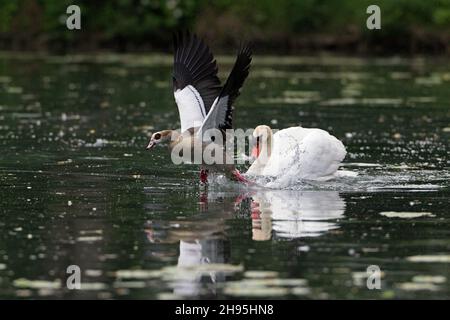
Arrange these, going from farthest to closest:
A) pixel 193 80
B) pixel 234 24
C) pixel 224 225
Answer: pixel 234 24 < pixel 193 80 < pixel 224 225

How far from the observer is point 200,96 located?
15.5 m

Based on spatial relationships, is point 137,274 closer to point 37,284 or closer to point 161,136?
point 37,284

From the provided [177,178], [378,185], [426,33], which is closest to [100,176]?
[177,178]

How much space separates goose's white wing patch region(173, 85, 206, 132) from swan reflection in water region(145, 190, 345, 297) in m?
1.29

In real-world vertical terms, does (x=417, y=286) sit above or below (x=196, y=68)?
below

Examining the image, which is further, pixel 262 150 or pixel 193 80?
pixel 262 150

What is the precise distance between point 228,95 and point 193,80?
1.97 metres

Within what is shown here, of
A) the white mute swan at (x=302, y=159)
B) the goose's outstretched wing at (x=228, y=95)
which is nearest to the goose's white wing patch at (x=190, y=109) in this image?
the goose's outstretched wing at (x=228, y=95)

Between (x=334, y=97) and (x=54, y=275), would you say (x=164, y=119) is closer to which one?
(x=334, y=97)

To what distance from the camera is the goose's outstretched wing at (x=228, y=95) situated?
1367cm

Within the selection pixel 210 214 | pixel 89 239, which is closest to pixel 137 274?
pixel 89 239

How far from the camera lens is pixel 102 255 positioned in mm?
10258

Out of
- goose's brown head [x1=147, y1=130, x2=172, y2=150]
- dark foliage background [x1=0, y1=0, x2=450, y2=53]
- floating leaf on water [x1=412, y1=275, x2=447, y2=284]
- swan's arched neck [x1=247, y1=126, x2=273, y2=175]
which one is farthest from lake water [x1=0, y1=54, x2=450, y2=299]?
dark foliage background [x1=0, y1=0, x2=450, y2=53]

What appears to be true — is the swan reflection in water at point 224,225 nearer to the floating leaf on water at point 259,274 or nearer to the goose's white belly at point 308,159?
the floating leaf on water at point 259,274
